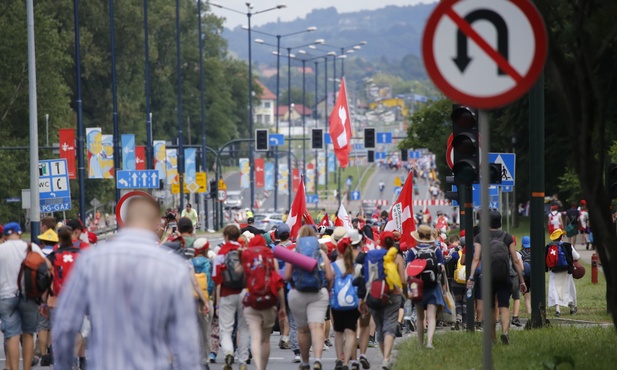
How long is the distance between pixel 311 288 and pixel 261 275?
67 centimetres

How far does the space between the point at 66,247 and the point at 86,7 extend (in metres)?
75.5

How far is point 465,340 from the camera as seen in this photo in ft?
60.6

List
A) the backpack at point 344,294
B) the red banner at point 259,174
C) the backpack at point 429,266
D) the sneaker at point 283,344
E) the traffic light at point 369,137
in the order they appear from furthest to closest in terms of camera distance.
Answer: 1. the red banner at point 259,174
2. the traffic light at point 369,137
3. the sneaker at point 283,344
4. the backpack at point 429,266
5. the backpack at point 344,294

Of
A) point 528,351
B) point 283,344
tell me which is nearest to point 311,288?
point 528,351

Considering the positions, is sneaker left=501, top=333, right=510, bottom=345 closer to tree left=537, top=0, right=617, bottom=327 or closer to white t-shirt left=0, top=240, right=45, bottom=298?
tree left=537, top=0, right=617, bottom=327

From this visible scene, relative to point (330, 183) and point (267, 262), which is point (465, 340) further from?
point (330, 183)

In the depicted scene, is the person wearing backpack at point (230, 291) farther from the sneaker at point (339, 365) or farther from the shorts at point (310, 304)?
the sneaker at point (339, 365)

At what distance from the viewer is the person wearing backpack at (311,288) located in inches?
625

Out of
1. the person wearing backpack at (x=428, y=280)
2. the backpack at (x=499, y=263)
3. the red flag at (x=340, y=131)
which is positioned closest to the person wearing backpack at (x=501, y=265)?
the backpack at (x=499, y=263)

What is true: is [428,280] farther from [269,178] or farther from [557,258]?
[269,178]

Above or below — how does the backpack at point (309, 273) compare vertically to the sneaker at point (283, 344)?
above

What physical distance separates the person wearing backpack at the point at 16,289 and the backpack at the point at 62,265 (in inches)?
9.1

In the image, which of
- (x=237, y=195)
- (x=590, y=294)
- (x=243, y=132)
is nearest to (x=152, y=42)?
(x=237, y=195)

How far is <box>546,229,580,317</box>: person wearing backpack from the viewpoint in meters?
25.5
